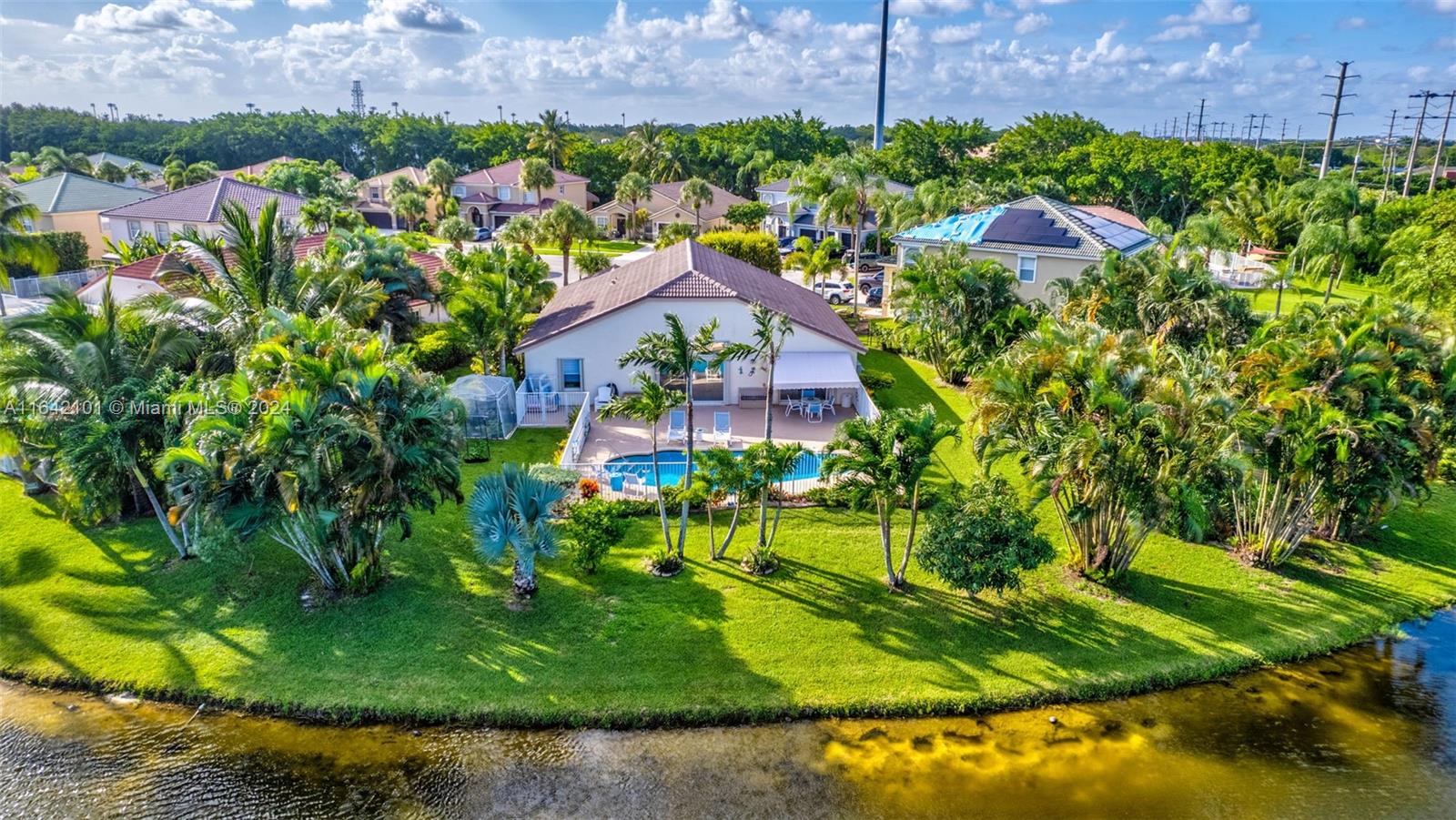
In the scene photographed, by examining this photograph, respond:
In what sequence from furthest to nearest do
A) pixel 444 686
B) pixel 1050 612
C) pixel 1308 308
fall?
pixel 1308 308
pixel 1050 612
pixel 444 686

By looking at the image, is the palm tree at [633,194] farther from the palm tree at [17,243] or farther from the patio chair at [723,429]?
the patio chair at [723,429]

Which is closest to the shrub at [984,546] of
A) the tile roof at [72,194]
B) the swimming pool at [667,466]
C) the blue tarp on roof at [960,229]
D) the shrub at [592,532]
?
the swimming pool at [667,466]

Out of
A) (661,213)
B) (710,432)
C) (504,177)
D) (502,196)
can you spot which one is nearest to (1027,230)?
(710,432)

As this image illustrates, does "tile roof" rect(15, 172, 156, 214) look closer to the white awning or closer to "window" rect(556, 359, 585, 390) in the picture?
"window" rect(556, 359, 585, 390)

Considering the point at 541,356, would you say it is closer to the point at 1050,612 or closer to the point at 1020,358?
the point at 1020,358

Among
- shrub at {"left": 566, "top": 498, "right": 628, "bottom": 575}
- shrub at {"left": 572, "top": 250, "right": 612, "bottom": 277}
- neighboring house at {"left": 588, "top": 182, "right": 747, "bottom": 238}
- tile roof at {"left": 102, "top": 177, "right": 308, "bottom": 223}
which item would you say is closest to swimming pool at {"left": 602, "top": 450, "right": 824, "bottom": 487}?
shrub at {"left": 566, "top": 498, "right": 628, "bottom": 575}

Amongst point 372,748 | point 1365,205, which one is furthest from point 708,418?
point 1365,205
